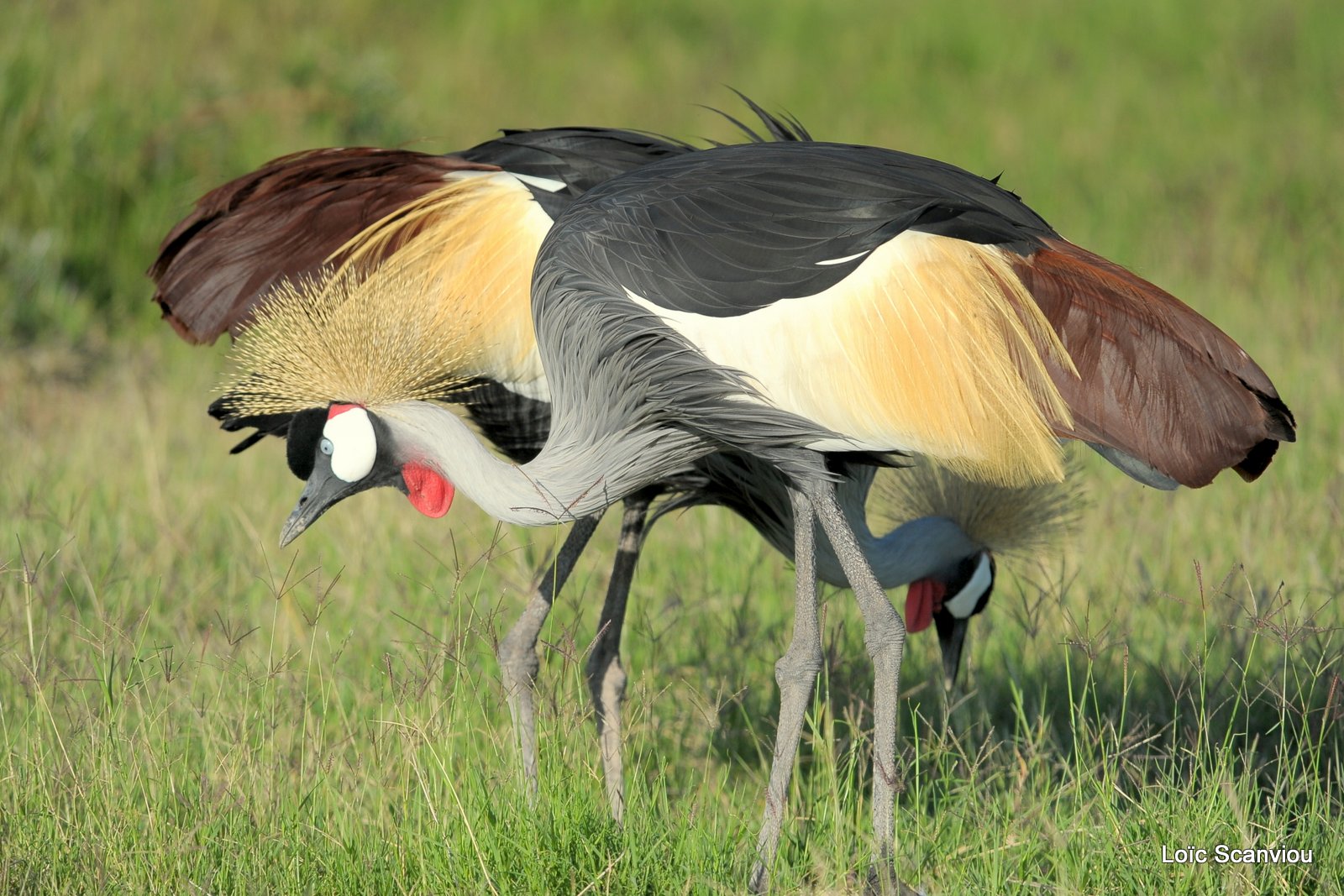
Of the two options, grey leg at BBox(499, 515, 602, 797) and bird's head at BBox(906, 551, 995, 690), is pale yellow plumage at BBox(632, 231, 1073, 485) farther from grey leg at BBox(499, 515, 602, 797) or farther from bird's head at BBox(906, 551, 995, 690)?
bird's head at BBox(906, 551, 995, 690)

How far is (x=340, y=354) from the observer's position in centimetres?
216

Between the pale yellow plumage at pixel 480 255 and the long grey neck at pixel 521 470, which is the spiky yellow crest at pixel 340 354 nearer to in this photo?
the long grey neck at pixel 521 470

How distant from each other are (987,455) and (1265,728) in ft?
3.82

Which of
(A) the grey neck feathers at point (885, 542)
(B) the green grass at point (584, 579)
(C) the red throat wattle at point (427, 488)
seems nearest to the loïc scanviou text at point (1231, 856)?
(B) the green grass at point (584, 579)

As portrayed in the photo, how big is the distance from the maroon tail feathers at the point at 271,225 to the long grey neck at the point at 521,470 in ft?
2.02

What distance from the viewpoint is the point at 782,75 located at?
23.6ft

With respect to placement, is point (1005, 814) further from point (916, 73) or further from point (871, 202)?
point (916, 73)

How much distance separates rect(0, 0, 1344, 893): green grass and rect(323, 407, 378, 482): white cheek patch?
284mm

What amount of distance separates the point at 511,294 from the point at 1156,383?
3.75ft

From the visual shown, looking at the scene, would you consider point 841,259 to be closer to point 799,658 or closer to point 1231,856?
point 799,658

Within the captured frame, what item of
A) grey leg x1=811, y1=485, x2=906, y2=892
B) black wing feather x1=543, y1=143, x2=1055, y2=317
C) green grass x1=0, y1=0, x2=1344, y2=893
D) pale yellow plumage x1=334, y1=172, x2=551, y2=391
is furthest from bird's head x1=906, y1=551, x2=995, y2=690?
pale yellow plumage x1=334, y1=172, x2=551, y2=391

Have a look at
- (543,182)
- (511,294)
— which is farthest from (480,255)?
(543,182)

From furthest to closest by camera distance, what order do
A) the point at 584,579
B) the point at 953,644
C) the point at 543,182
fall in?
the point at 584,579 → the point at 953,644 → the point at 543,182

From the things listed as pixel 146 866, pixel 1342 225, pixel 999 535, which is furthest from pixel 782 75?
pixel 146 866
